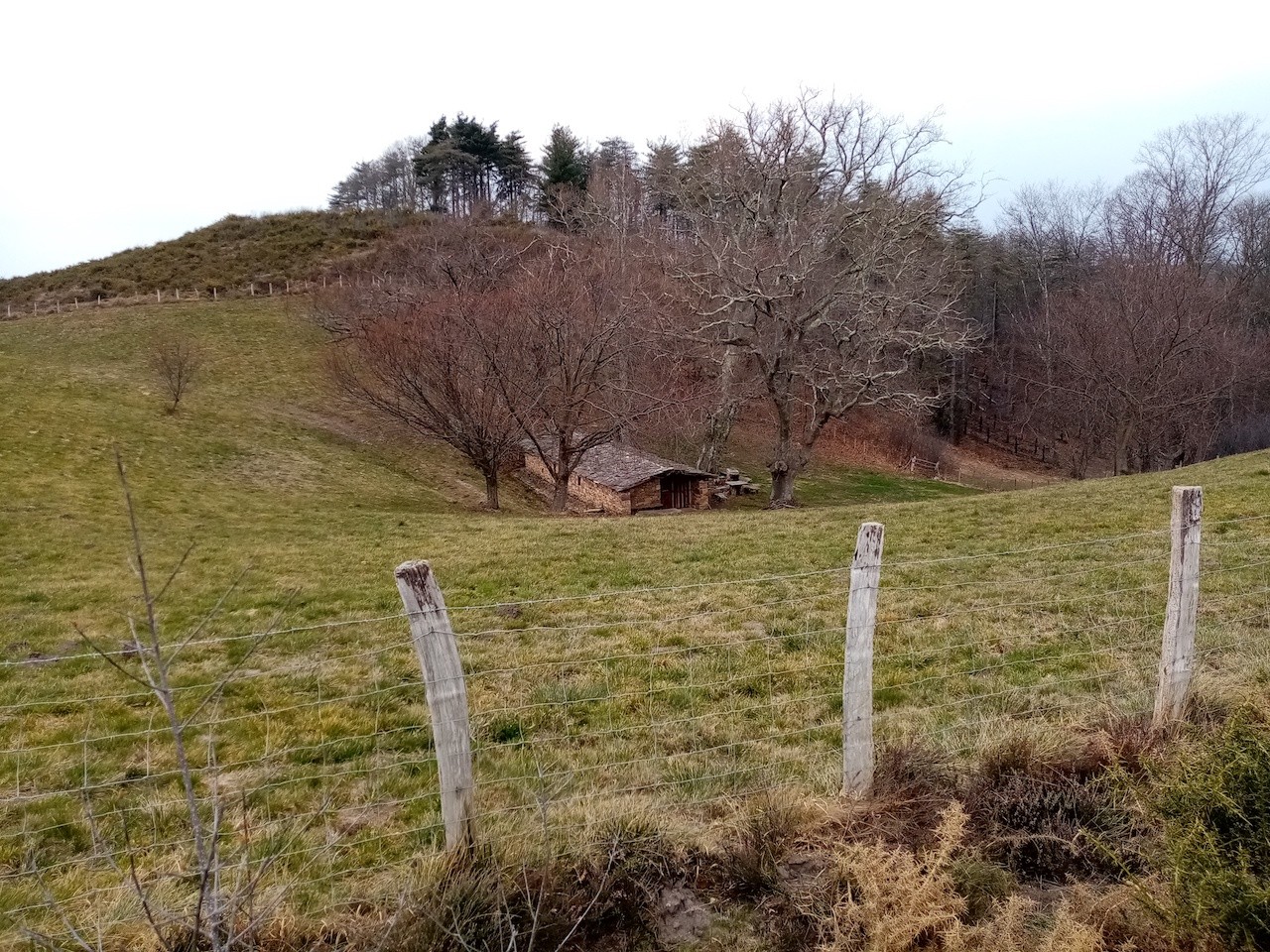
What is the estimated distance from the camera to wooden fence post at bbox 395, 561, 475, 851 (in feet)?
9.04

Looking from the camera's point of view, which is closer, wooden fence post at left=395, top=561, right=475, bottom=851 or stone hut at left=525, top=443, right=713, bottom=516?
wooden fence post at left=395, top=561, right=475, bottom=851

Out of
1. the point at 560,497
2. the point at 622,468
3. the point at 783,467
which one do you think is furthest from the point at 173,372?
the point at 783,467

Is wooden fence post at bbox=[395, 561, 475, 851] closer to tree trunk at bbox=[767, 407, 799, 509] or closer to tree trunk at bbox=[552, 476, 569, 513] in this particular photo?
tree trunk at bbox=[552, 476, 569, 513]

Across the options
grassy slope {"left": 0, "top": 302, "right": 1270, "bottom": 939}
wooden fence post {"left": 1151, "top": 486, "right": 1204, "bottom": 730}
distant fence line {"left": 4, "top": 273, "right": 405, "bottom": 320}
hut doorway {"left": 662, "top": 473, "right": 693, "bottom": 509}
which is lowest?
hut doorway {"left": 662, "top": 473, "right": 693, "bottom": 509}

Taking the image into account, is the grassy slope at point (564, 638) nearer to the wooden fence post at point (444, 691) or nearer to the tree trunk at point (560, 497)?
the wooden fence post at point (444, 691)

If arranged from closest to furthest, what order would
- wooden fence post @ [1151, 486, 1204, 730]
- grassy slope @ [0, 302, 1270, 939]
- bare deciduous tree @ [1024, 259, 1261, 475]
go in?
wooden fence post @ [1151, 486, 1204, 730] < grassy slope @ [0, 302, 1270, 939] < bare deciduous tree @ [1024, 259, 1261, 475]

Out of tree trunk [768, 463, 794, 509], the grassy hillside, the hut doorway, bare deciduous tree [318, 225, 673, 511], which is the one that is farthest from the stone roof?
the grassy hillside

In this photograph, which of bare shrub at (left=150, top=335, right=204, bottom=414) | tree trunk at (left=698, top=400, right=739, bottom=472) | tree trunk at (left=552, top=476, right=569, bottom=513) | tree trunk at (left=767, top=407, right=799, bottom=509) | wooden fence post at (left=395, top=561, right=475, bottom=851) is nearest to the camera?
wooden fence post at (left=395, top=561, right=475, bottom=851)

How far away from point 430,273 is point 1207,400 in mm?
35468

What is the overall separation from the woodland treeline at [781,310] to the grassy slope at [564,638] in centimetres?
563

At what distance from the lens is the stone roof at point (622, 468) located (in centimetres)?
2367

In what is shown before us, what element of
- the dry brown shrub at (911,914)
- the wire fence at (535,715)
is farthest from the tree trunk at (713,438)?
the dry brown shrub at (911,914)

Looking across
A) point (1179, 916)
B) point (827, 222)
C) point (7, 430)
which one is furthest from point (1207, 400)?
point (7, 430)

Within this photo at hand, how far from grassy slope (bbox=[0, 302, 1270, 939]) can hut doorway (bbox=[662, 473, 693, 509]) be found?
8.48 meters
